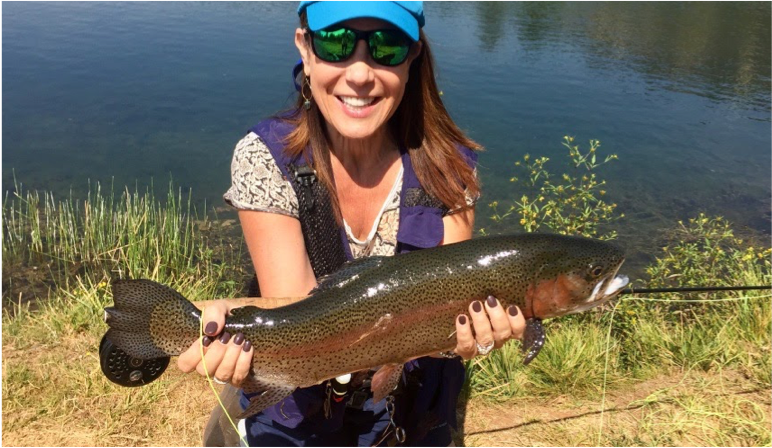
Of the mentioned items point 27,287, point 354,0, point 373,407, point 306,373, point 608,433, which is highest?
point 354,0

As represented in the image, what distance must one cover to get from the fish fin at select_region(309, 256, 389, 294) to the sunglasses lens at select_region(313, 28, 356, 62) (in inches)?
42.1

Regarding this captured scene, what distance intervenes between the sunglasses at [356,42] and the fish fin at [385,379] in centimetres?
154

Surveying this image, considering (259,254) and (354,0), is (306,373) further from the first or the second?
(354,0)

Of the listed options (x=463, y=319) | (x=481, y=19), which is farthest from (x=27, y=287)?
(x=481, y=19)

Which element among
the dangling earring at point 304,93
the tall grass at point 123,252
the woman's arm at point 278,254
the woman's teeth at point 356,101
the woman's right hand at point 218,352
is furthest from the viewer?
the tall grass at point 123,252

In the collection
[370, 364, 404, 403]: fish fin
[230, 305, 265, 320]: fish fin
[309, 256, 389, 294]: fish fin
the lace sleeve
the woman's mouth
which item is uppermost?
the woman's mouth

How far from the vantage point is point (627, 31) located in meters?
20.1

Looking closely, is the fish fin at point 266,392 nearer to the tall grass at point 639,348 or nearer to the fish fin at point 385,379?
the fish fin at point 385,379

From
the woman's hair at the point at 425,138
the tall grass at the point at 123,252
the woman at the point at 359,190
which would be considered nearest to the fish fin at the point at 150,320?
the woman at the point at 359,190

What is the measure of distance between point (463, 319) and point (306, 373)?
775 millimetres

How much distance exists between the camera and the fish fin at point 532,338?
314 cm

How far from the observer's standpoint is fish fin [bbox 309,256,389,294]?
3.07m

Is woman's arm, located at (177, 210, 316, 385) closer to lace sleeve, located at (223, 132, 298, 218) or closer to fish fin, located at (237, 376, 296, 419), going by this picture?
lace sleeve, located at (223, 132, 298, 218)

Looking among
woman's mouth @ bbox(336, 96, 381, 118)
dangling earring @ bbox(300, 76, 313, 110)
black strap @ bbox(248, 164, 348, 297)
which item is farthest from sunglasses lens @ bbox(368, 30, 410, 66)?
black strap @ bbox(248, 164, 348, 297)
